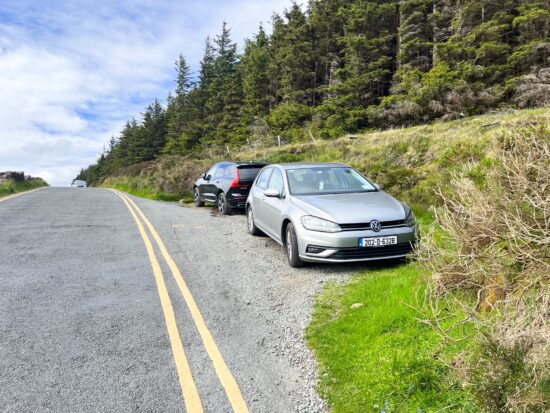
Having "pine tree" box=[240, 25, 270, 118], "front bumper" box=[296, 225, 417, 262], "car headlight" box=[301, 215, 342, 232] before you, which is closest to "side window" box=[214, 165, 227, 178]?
"car headlight" box=[301, 215, 342, 232]

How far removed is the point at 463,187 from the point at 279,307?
2.58 metres

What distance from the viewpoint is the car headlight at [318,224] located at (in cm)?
606

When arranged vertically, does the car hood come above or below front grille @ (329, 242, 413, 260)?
above

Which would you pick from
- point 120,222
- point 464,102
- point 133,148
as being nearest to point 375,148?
point 120,222

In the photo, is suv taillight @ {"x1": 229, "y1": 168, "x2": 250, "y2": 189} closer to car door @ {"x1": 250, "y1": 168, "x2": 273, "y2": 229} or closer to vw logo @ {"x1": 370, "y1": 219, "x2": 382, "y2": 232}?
car door @ {"x1": 250, "y1": 168, "x2": 273, "y2": 229}

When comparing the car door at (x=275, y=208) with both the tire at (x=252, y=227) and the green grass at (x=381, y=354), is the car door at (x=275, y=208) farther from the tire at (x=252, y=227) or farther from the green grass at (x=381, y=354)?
the green grass at (x=381, y=354)

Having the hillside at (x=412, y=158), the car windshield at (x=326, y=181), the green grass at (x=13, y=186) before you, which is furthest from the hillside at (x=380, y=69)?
the car windshield at (x=326, y=181)

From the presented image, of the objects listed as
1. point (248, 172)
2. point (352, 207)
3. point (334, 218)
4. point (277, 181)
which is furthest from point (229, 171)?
point (334, 218)

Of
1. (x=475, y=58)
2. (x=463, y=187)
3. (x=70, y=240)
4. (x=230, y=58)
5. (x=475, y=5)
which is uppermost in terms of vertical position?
(x=230, y=58)

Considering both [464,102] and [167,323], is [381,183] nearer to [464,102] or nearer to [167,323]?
[167,323]

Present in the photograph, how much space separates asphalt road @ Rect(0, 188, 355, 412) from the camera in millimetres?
3383

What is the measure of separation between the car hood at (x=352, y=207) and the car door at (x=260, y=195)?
1.60m

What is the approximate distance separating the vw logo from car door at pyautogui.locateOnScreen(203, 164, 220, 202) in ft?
28.2

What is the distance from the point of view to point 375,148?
16.4 meters
